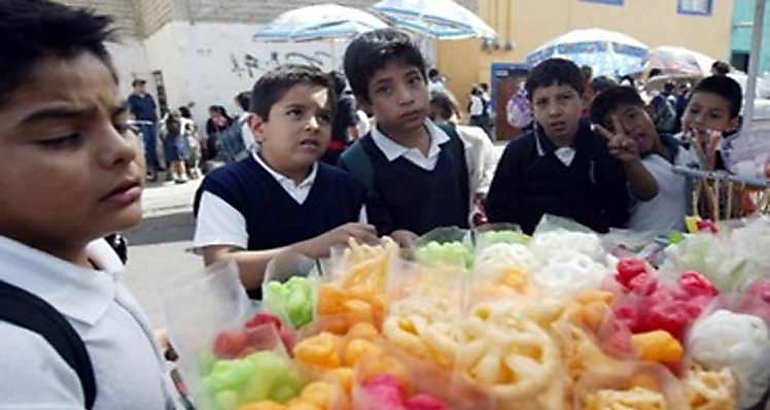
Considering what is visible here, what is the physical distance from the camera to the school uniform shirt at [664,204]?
193 centimetres

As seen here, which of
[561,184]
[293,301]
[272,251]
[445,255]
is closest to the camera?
[293,301]

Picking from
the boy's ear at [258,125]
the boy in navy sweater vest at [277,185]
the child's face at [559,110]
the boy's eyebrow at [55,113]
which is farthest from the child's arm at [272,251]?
the child's face at [559,110]

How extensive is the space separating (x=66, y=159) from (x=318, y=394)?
44 cm

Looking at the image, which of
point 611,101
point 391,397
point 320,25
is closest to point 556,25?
point 320,25

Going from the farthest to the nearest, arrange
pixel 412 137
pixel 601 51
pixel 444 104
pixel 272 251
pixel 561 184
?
pixel 601 51, pixel 444 104, pixel 561 184, pixel 412 137, pixel 272 251

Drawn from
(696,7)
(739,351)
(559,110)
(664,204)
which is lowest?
(664,204)

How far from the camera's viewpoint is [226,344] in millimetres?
913

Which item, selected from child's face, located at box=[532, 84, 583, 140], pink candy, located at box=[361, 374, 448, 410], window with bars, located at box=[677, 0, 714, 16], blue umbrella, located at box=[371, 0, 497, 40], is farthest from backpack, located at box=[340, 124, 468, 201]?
window with bars, located at box=[677, 0, 714, 16]

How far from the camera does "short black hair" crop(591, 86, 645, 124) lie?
2154 mm

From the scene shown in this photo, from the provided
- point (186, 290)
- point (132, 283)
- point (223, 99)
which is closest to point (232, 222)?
point (186, 290)

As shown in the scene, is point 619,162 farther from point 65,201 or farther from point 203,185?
point 65,201

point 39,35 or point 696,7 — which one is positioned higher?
point 696,7

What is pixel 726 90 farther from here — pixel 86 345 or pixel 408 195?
pixel 86 345

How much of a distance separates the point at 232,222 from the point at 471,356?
933 millimetres
